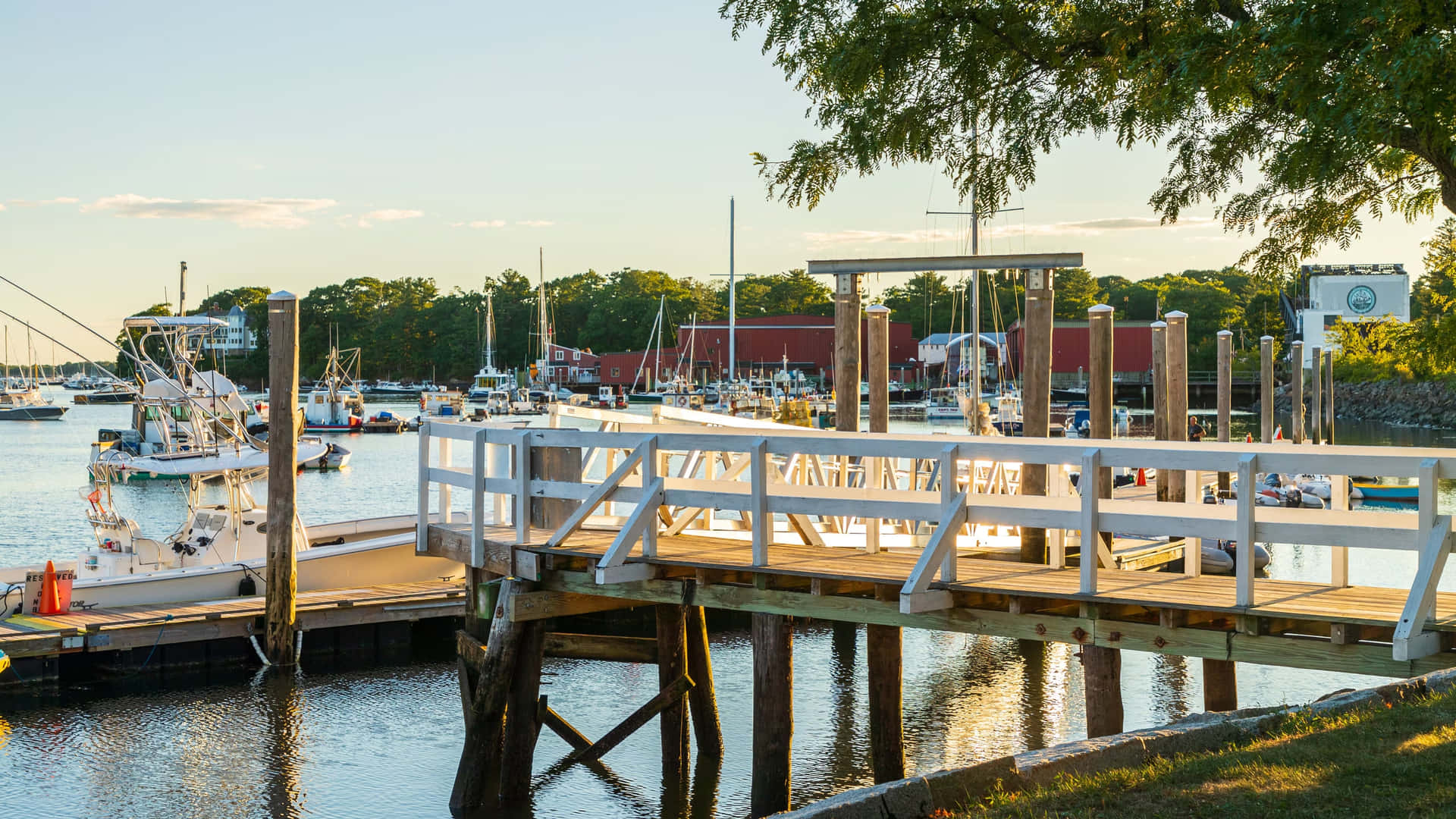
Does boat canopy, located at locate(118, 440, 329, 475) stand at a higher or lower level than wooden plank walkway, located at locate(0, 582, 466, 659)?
higher

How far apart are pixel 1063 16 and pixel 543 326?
4546 inches

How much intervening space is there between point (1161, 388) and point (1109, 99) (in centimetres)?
1484

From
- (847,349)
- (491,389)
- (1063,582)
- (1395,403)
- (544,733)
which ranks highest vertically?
(847,349)

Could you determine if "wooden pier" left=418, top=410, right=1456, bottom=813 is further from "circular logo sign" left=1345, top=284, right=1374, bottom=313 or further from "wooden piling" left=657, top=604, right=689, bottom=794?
"circular logo sign" left=1345, top=284, right=1374, bottom=313

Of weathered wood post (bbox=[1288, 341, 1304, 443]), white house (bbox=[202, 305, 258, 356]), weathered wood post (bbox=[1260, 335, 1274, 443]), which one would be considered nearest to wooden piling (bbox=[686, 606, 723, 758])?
weathered wood post (bbox=[1260, 335, 1274, 443])

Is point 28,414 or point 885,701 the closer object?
point 885,701

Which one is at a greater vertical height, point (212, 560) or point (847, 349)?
point (847, 349)

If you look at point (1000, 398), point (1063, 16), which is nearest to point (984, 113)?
point (1063, 16)

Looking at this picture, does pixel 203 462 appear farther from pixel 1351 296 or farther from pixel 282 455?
pixel 1351 296

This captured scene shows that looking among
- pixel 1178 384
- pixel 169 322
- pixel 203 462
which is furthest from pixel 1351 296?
pixel 203 462

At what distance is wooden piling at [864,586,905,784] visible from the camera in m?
12.0

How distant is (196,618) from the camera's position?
19.6 m

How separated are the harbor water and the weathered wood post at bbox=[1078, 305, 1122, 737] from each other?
12.2ft

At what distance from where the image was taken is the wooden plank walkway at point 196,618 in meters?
18.5
